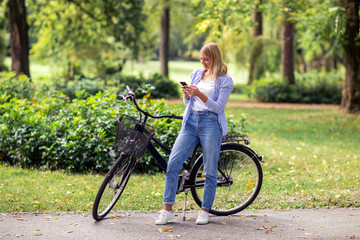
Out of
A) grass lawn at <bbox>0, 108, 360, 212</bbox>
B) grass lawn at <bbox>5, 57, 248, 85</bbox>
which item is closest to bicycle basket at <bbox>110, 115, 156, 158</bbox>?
grass lawn at <bbox>0, 108, 360, 212</bbox>

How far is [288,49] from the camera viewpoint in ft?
74.0

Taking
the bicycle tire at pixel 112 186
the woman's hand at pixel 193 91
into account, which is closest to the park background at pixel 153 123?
the bicycle tire at pixel 112 186

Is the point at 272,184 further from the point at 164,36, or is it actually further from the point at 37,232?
the point at 164,36

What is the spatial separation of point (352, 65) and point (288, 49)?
24.8 ft

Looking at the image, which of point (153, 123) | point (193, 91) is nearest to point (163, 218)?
Result: point (193, 91)

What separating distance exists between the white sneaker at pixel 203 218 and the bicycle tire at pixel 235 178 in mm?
248

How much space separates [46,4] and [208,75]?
18.7 meters

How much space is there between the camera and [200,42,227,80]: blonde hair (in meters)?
4.63

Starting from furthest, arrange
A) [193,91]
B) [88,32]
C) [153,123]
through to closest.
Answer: [88,32]
[153,123]
[193,91]

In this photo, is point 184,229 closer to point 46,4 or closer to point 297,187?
point 297,187

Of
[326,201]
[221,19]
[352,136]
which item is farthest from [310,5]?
[326,201]

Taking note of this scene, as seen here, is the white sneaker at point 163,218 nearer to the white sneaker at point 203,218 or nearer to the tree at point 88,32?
the white sneaker at point 203,218

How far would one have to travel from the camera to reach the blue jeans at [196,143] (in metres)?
4.70

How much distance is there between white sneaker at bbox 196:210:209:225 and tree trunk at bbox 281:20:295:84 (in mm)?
17993
